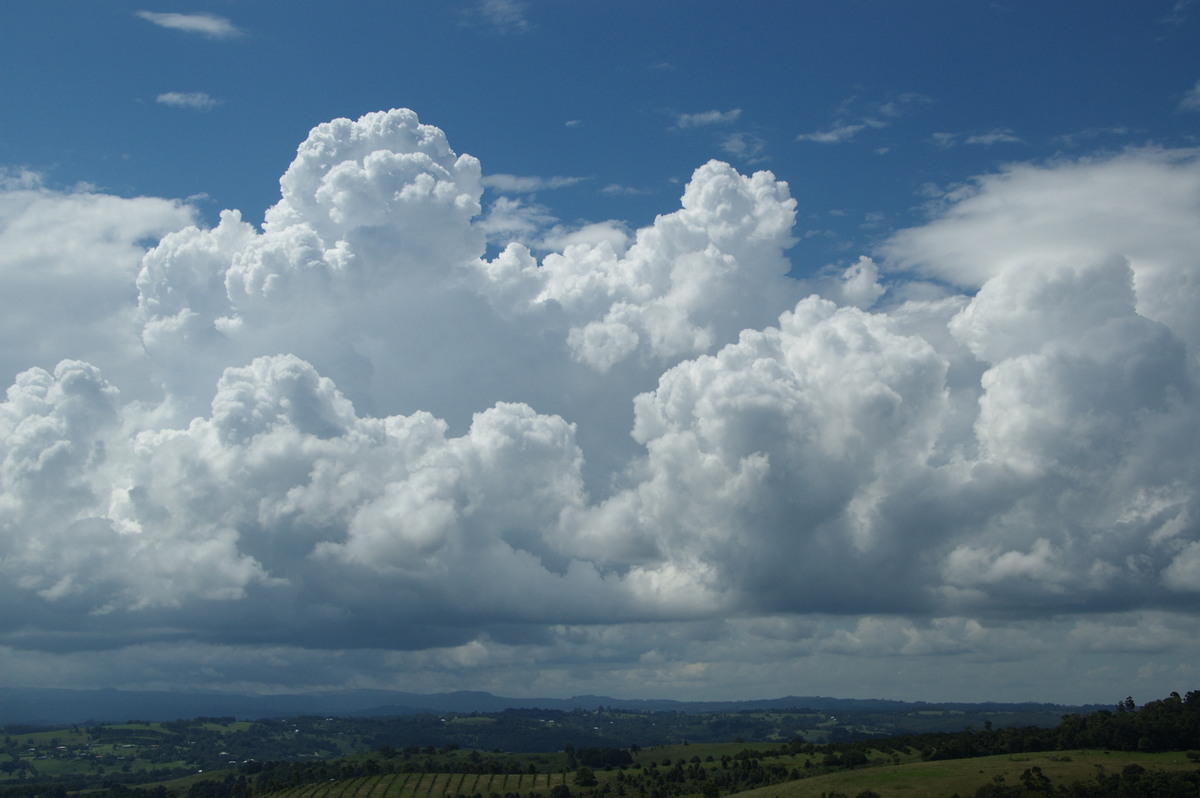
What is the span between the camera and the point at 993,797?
200 metres

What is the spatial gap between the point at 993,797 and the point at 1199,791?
37462mm

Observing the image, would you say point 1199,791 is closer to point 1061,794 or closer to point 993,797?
point 1061,794

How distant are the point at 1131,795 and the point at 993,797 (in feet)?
83.9

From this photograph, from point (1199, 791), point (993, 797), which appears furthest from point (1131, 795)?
point (993, 797)

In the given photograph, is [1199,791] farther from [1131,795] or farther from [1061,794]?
[1061,794]

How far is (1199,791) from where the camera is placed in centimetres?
19100

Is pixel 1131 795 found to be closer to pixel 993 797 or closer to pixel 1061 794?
pixel 1061 794

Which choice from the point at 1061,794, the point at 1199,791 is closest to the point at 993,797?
the point at 1061,794

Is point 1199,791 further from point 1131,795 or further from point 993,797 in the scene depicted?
point 993,797

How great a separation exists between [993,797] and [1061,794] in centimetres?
1372

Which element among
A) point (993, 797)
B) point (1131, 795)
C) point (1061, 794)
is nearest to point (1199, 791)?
point (1131, 795)

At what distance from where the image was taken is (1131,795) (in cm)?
19438

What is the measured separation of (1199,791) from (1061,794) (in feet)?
80.2

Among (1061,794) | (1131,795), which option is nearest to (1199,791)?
(1131,795)
